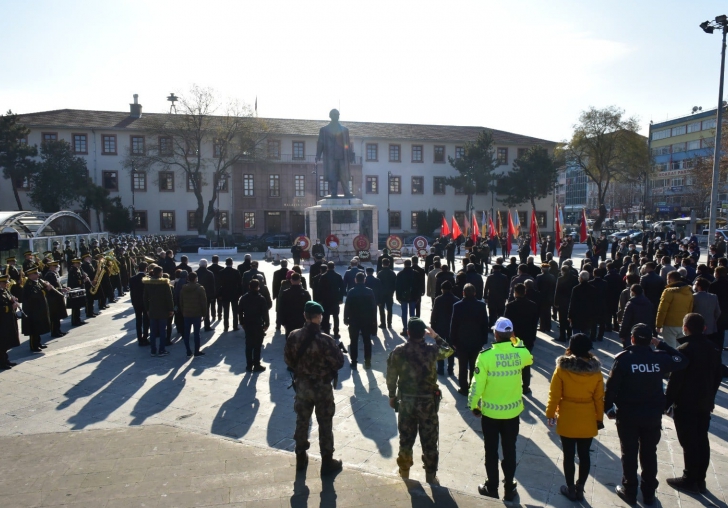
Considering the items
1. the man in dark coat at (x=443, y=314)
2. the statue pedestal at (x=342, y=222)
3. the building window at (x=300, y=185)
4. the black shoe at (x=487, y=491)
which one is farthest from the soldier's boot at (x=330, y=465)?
the building window at (x=300, y=185)

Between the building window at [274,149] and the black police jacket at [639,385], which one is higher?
the building window at [274,149]

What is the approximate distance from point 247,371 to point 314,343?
13.2 ft

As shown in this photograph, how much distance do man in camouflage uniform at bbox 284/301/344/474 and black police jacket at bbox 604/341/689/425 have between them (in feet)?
7.86

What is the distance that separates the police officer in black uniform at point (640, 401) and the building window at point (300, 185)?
43.8 m

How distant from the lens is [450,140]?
5100 centimetres

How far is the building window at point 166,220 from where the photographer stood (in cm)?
4572

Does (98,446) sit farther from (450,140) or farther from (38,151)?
(450,140)

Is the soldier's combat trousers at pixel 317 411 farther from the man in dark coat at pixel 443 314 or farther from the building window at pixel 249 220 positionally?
the building window at pixel 249 220

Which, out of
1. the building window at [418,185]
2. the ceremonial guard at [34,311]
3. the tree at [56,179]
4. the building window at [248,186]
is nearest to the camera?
the ceremonial guard at [34,311]

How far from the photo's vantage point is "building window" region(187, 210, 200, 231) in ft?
152

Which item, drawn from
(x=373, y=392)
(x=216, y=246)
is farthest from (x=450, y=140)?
(x=373, y=392)

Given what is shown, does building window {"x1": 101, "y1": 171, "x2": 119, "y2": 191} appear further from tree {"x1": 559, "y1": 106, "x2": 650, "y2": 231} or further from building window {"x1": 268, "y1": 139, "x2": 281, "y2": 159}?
tree {"x1": 559, "y1": 106, "x2": 650, "y2": 231}

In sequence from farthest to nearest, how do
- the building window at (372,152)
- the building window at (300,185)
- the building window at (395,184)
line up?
the building window at (395,184) → the building window at (372,152) → the building window at (300,185)

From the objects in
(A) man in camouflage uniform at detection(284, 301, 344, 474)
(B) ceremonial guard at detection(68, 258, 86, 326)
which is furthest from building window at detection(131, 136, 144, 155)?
(A) man in camouflage uniform at detection(284, 301, 344, 474)
